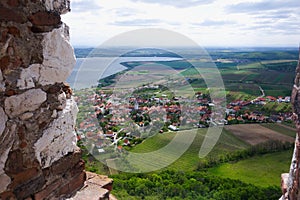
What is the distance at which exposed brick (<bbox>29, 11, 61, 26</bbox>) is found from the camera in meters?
1.84

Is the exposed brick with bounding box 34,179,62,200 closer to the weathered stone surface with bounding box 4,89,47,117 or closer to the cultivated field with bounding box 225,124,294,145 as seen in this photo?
the weathered stone surface with bounding box 4,89,47,117

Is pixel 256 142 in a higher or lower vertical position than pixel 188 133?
lower

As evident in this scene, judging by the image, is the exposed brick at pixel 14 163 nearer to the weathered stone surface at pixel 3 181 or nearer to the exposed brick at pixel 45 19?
the weathered stone surface at pixel 3 181

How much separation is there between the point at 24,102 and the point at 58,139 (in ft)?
1.31

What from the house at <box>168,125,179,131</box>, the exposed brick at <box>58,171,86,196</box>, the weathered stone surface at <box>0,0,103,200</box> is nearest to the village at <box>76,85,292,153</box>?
the house at <box>168,125,179,131</box>

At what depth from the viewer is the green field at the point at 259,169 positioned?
512 inches

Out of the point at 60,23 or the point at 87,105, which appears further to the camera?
the point at 87,105

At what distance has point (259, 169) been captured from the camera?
46.6 feet

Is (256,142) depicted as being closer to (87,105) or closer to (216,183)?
(216,183)

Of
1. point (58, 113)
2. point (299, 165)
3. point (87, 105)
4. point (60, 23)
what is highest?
point (60, 23)

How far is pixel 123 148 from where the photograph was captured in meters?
9.61

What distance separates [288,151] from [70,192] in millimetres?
16465

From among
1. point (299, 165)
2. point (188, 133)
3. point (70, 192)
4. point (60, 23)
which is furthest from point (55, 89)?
point (188, 133)

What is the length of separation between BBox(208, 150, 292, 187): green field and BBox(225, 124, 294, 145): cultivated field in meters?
1.53
